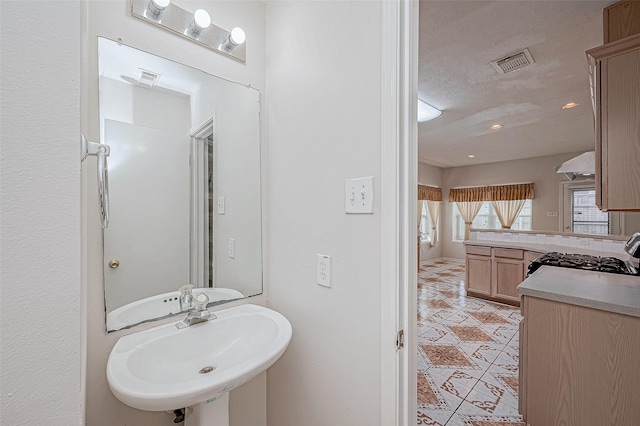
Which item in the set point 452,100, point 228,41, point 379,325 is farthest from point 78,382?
point 452,100

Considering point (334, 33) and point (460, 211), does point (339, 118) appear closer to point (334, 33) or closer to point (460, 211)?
point (334, 33)

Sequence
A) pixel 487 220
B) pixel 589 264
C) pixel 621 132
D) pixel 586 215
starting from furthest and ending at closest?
pixel 487 220 < pixel 586 215 < pixel 589 264 < pixel 621 132

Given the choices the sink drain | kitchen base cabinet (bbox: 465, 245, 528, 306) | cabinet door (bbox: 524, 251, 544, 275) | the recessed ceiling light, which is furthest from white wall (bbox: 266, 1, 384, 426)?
kitchen base cabinet (bbox: 465, 245, 528, 306)

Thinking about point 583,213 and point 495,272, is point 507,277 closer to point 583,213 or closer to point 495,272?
point 495,272

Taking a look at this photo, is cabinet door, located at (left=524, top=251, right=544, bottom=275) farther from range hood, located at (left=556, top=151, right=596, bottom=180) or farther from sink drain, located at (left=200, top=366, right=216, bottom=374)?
sink drain, located at (left=200, top=366, right=216, bottom=374)

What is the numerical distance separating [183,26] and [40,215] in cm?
111

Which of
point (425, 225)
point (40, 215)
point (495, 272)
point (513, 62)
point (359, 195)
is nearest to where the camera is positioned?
point (40, 215)

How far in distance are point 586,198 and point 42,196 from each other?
25.4 feet

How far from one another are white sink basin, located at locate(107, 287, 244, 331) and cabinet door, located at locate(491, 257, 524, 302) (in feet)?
13.1

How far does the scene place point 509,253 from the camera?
155 inches

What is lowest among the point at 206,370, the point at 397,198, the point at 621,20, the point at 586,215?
the point at 206,370

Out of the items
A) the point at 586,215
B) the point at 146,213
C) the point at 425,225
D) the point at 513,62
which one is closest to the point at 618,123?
the point at 513,62

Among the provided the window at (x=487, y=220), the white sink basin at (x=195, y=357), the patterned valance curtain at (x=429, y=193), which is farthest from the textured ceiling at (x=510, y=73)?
the patterned valance curtain at (x=429, y=193)

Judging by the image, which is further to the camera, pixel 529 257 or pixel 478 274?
pixel 478 274
